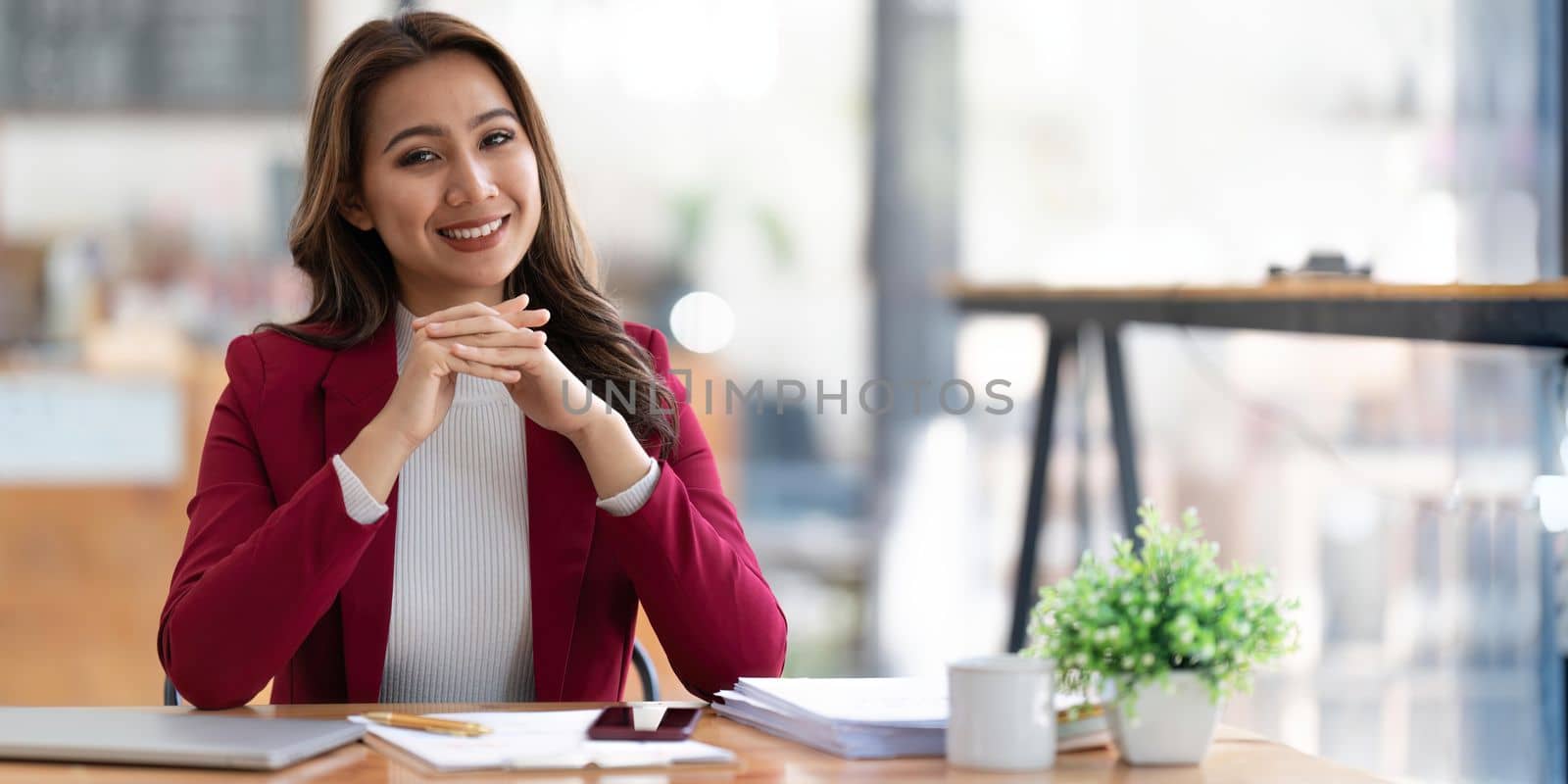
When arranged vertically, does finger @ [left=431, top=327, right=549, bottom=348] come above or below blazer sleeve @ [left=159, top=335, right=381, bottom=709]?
above

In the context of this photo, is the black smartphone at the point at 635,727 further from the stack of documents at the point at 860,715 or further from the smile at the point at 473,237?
the smile at the point at 473,237

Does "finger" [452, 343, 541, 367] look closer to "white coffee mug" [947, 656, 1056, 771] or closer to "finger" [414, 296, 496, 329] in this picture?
"finger" [414, 296, 496, 329]

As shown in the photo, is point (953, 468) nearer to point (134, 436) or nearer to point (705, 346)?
point (705, 346)

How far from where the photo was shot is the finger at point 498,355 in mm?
1336

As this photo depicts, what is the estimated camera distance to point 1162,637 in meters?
1.03

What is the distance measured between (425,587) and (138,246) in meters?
2.83

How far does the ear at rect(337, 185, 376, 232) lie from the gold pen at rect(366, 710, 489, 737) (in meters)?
0.60

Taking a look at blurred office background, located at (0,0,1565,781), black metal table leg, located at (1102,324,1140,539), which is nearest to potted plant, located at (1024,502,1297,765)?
black metal table leg, located at (1102,324,1140,539)

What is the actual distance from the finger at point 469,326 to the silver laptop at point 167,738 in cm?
33

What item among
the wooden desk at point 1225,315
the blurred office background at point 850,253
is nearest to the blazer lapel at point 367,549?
the wooden desk at point 1225,315

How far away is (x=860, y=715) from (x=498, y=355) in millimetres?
448

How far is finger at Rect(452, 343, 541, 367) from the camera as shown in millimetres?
1336

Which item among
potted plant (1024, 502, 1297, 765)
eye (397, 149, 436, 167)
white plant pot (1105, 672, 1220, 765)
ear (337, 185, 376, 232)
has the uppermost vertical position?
eye (397, 149, 436, 167)

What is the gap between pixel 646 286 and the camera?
392 centimetres
